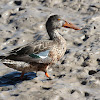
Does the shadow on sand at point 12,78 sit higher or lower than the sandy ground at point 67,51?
lower

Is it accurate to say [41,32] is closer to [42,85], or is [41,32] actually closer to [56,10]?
[56,10]

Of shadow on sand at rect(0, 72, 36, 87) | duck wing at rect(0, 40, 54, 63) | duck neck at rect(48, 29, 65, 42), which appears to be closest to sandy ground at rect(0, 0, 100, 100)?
shadow on sand at rect(0, 72, 36, 87)

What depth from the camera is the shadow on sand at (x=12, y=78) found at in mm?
7027

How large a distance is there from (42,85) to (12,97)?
1.01 m

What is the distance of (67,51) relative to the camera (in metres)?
8.81

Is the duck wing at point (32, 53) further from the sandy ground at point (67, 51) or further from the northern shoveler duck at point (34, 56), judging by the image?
the sandy ground at point (67, 51)

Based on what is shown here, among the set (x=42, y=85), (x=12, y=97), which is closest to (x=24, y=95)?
(x=12, y=97)

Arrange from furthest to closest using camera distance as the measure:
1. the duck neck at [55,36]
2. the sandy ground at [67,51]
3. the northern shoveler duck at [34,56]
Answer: the duck neck at [55,36], the northern shoveler duck at [34,56], the sandy ground at [67,51]

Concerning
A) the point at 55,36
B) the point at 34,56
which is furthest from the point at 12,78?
the point at 55,36

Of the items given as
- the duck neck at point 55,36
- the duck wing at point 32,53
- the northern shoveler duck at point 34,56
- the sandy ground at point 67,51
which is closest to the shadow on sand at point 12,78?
the sandy ground at point 67,51

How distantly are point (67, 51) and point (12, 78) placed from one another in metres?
2.30

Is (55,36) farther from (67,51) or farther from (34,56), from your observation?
(67,51)

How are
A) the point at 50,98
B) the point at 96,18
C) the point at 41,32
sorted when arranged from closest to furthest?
the point at 50,98
the point at 41,32
the point at 96,18

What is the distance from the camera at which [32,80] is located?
714 cm
